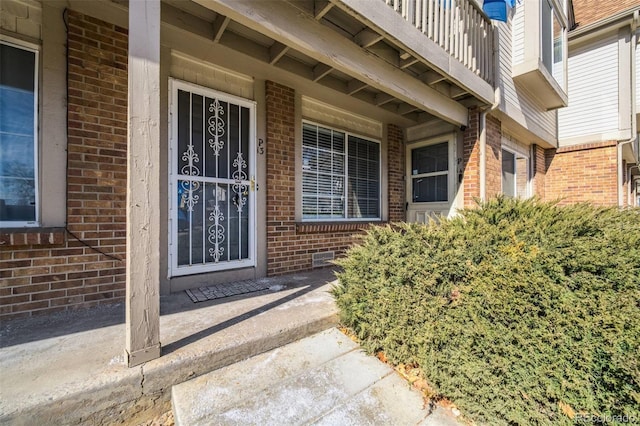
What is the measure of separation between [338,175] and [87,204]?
3.37 m

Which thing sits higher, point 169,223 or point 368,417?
point 169,223

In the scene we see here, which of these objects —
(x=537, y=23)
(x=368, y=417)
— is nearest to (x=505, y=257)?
(x=368, y=417)

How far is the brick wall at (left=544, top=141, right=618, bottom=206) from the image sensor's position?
271 inches

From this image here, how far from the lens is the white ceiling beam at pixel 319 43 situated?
7.14 feet

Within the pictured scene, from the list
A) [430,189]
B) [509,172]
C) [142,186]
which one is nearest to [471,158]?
[430,189]

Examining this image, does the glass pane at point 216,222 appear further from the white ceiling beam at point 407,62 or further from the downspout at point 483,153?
the downspout at point 483,153

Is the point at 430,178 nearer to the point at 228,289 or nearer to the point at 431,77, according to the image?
the point at 431,77

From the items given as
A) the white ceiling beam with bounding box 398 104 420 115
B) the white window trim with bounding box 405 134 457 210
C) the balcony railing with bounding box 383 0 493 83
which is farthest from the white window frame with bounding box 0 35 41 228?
the white window trim with bounding box 405 134 457 210

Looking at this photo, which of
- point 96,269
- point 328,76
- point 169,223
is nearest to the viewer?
point 96,269

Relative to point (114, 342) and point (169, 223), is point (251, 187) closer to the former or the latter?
point (169, 223)

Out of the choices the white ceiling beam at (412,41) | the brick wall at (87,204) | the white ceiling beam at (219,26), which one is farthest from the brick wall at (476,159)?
the brick wall at (87,204)

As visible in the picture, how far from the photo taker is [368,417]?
66.6 inches

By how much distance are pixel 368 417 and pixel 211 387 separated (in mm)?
→ 990

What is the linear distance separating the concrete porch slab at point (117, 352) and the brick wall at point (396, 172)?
10.4ft
